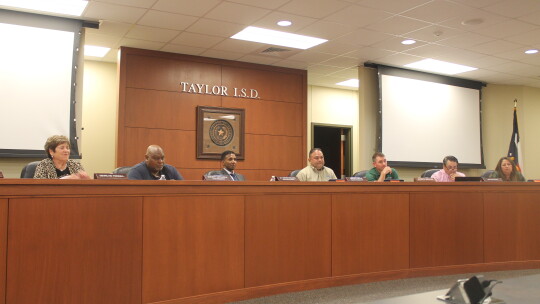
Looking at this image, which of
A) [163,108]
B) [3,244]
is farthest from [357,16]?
[3,244]

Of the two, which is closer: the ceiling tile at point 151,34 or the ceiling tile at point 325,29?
the ceiling tile at point 325,29

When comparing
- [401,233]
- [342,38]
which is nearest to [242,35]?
[342,38]

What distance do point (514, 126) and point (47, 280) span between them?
8730mm

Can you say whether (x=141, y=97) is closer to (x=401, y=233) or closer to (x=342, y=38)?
(x=342, y=38)

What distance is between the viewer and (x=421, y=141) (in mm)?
8430

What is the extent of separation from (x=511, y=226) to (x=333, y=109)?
5356 mm

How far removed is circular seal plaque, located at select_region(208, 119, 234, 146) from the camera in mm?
7219

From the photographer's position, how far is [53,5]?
17.2ft

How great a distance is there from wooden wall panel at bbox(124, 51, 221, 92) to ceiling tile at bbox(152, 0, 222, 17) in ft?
5.23

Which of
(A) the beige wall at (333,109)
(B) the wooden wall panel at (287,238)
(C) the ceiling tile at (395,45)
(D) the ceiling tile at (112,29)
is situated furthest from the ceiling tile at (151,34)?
(A) the beige wall at (333,109)

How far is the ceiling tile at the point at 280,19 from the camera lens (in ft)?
18.2

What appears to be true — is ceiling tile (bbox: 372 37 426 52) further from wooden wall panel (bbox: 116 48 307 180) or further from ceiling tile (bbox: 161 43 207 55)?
ceiling tile (bbox: 161 43 207 55)

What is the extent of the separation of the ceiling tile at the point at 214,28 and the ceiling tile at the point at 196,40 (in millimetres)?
148

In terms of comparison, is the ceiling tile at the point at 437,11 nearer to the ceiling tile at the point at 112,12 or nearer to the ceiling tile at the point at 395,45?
the ceiling tile at the point at 395,45
